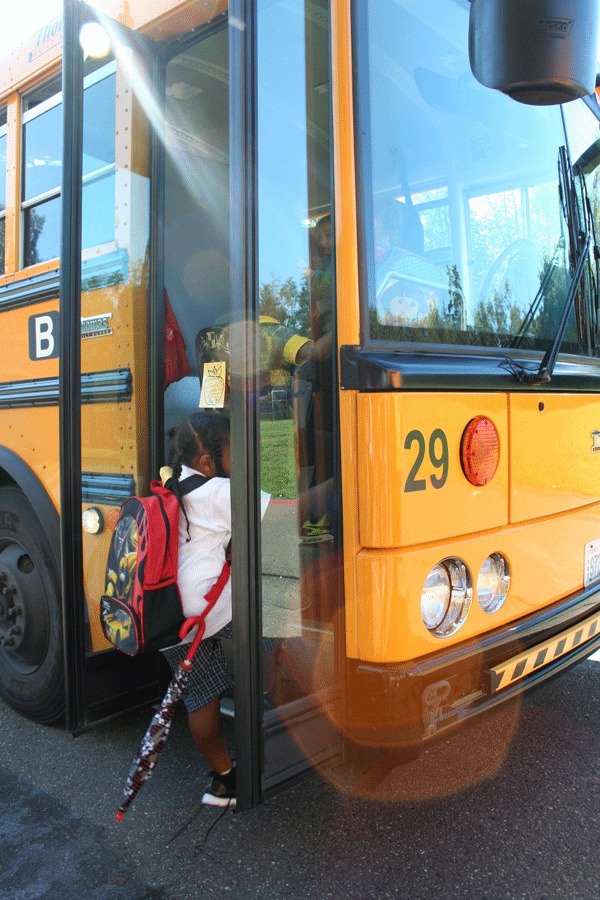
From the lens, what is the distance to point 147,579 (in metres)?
2.02

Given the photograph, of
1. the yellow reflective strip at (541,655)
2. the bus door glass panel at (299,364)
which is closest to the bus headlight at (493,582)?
the yellow reflective strip at (541,655)

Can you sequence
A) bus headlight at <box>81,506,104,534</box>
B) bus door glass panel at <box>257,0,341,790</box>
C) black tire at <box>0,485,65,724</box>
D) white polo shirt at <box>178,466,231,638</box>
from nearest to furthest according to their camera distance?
1. bus door glass panel at <box>257,0,341,790</box>
2. white polo shirt at <box>178,466,231,638</box>
3. bus headlight at <box>81,506,104,534</box>
4. black tire at <box>0,485,65,724</box>

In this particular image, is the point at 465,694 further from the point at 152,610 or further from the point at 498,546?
the point at 152,610

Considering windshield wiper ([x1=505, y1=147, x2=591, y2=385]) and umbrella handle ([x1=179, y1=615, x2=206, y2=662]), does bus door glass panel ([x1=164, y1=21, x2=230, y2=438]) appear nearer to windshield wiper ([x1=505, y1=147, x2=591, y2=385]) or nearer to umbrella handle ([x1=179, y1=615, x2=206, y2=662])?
umbrella handle ([x1=179, y1=615, x2=206, y2=662])

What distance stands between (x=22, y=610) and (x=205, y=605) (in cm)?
108

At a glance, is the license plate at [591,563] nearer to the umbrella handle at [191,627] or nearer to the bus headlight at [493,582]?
the bus headlight at [493,582]

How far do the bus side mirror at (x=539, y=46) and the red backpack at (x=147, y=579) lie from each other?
1.35 m

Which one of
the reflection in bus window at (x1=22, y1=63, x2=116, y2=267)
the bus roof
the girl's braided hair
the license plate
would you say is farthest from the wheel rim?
the license plate

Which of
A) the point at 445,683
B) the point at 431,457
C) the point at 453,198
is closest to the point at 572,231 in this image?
the point at 453,198

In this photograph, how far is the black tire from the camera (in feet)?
8.80

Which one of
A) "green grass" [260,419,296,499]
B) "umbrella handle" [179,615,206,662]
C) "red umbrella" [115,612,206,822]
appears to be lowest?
"red umbrella" [115,612,206,822]

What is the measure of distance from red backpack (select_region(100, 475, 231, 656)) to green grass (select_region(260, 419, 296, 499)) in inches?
13.8

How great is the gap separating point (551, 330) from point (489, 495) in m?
0.70

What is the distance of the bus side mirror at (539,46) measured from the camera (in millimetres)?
1633
